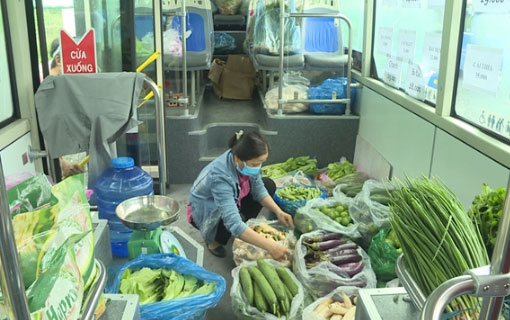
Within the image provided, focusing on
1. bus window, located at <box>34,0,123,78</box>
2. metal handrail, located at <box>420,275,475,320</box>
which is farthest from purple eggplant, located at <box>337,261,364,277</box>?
bus window, located at <box>34,0,123,78</box>

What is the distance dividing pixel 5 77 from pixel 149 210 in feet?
4.61

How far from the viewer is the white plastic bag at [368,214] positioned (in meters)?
2.89

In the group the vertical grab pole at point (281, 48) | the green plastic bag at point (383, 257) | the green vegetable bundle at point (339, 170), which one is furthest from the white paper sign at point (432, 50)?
the vertical grab pole at point (281, 48)

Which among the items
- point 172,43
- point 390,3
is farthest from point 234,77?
point 390,3

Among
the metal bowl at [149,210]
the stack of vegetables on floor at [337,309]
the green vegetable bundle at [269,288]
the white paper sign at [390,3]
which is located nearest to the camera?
the metal bowl at [149,210]

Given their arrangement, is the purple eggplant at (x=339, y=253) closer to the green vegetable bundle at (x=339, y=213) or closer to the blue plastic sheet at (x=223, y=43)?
the green vegetable bundle at (x=339, y=213)

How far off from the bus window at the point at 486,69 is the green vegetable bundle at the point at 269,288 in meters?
1.35

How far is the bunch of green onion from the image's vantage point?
108 centimetres

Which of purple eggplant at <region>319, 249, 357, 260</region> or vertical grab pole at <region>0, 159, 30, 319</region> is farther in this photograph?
purple eggplant at <region>319, 249, 357, 260</region>

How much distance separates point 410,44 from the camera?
11.1 ft

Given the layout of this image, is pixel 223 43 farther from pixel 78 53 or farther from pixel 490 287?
pixel 490 287

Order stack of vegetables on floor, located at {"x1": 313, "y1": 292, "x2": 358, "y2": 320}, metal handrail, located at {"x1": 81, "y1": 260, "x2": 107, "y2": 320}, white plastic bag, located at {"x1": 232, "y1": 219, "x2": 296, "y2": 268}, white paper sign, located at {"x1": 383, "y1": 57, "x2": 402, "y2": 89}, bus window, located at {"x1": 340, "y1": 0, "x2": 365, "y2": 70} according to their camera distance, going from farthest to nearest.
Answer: bus window, located at {"x1": 340, "y1": 0, "x2": 365, "y2": 70} < white paper sign, located at {"x1": 383, "y1": 57, "x2": 402, "y2": 89} < white plastic bag, located at {"x1": 232, "y1": 219, "x2": 296, "y2": 268} < stack of vegetables on floor, located at {"x1": 313, "y1": 292, "x2": 358, "y2": 320} < metal handrail, located at {"x1": 81, "y1": 260, "x2": 107, "y2": 320}

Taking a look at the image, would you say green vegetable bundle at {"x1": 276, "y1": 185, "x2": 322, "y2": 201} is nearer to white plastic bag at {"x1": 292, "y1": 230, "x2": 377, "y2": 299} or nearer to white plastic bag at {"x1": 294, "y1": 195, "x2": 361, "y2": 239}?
white plastic bag at {"x1": 294, "y1": 195, "x2": 361, "y2": 239}

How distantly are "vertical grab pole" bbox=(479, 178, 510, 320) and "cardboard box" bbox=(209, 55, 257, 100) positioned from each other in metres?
5.75
